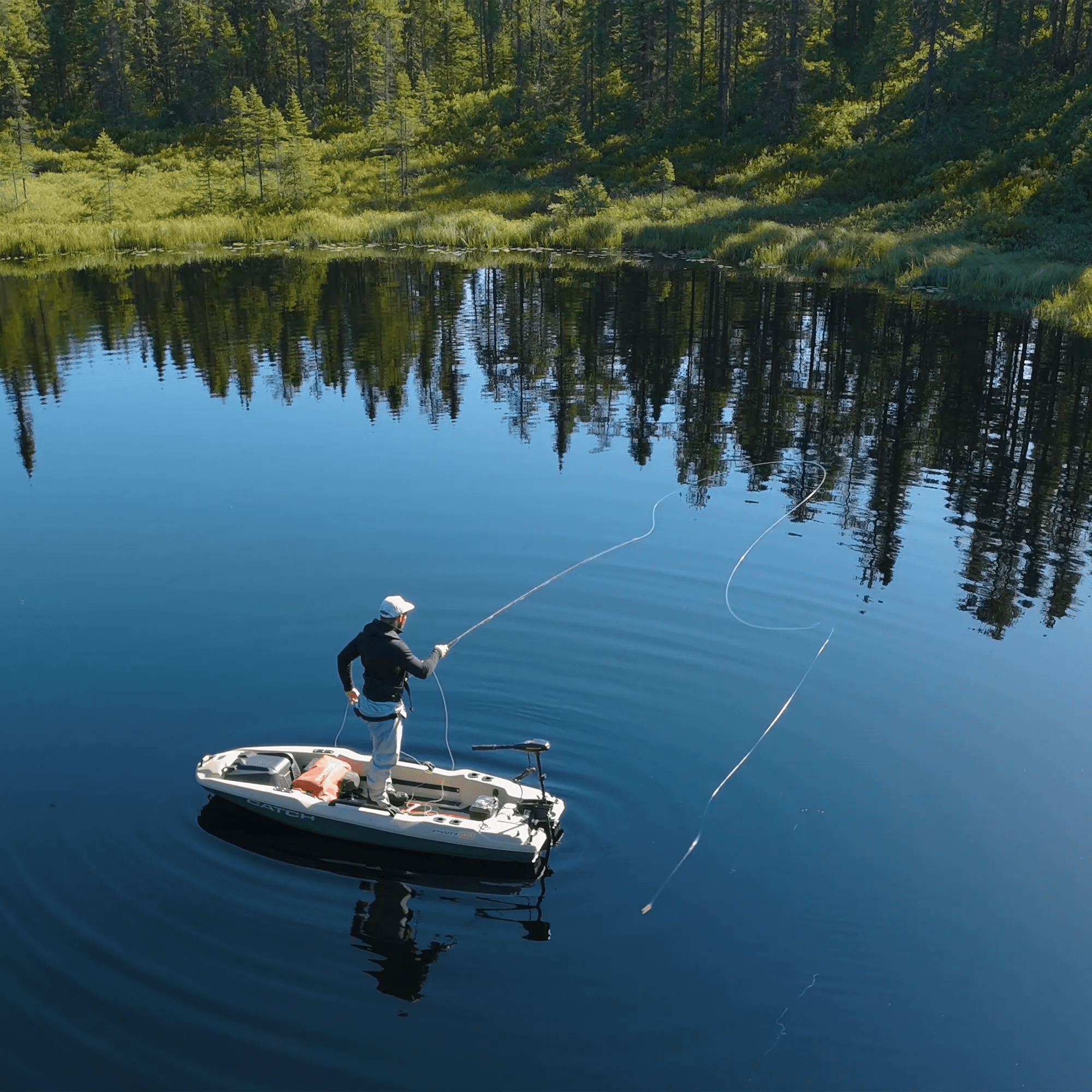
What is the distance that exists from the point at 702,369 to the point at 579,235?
108ft

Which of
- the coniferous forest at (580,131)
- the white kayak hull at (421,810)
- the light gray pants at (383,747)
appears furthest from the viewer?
the coniferous forest at (580,131)

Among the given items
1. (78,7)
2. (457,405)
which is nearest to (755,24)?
(78,7)

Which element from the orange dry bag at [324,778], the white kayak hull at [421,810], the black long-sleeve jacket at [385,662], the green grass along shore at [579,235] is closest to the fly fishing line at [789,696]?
the white kayak hull at [421,810]

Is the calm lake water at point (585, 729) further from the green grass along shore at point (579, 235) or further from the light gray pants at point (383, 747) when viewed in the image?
the green grass along shore at point (579, 235)

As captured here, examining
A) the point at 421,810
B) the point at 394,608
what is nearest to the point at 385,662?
the point at 394,608

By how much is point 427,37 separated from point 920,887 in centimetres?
12382

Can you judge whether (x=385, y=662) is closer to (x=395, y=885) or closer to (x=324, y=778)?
(x=324, y=778)

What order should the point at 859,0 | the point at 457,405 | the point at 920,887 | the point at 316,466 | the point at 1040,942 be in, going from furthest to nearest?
the point at 859,0, the point at 457,405, the point at 316,466, the point at 920,887, the point at 1040,942

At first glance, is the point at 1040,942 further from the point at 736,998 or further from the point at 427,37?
the point at 427,37

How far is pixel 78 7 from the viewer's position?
119 meters

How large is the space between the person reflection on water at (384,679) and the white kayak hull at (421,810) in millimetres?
303

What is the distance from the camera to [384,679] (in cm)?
1107

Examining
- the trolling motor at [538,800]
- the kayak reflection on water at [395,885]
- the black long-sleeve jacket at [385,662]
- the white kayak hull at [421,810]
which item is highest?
the black long-sleeve jacket at [385,662]

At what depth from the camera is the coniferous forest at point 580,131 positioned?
181ft
